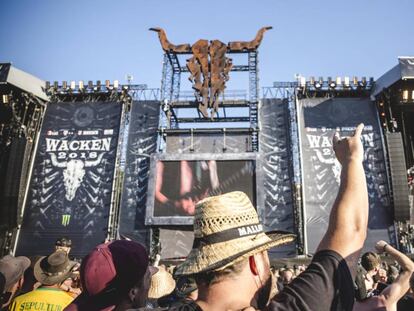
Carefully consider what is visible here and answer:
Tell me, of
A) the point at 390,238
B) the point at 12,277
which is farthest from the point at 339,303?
the point at 390,238

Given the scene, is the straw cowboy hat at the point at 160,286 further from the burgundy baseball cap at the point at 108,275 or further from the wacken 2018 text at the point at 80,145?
the wacken 2018 text at the point at 80,145

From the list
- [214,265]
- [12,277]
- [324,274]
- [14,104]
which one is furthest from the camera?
[14,104]

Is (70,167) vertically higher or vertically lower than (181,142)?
lower

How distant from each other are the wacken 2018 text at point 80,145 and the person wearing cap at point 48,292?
18287mm

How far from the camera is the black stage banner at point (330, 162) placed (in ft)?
58.9

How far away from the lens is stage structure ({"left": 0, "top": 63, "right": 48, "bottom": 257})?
18.6 metres

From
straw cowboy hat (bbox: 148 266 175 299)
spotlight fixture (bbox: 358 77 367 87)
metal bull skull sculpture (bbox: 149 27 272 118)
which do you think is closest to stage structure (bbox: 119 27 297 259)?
metal bull skull sculpture (bbox: 149 27 272 118)

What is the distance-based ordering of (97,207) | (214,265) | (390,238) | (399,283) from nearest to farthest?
(214,265)
(399,283)
(390,238)
(97,207)

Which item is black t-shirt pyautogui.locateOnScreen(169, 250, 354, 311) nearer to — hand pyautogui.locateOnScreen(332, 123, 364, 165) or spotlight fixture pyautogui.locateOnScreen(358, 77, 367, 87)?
hand pyautogui.locateOnScreen(332, 123, 364, 165)

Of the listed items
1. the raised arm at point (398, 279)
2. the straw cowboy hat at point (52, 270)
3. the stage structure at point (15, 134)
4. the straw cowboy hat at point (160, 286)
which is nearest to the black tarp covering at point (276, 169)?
the stage structure at point (15, 134)

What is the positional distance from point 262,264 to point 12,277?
3.00m

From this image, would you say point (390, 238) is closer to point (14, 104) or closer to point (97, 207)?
point (97, 207)

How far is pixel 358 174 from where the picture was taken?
54.9 inches

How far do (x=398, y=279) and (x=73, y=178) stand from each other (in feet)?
64.9
